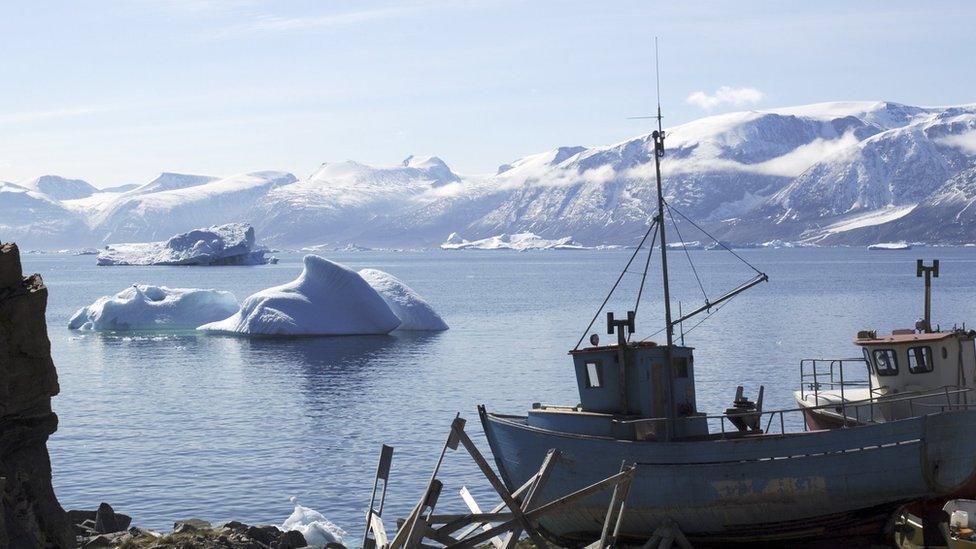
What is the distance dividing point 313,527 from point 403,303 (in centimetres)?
5360

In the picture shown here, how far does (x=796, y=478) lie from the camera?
22.9 m

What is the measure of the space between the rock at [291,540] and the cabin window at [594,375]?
23.1 feet

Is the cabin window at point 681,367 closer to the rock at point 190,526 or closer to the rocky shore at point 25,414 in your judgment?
the rock at point 190,526

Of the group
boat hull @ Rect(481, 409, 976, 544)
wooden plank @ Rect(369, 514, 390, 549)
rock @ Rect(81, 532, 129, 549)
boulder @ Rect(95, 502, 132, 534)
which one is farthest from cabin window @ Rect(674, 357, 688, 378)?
boulder @ Rect(95, 502, 132, 534)

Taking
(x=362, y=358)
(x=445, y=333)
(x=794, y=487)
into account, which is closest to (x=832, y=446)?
(x=794, y=487)

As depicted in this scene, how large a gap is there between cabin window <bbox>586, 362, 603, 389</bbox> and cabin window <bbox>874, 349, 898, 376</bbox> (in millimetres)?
7185

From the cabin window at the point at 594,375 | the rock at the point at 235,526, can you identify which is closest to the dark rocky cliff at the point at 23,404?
the rock at the point at 235,526

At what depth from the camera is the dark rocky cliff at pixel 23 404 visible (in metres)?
18.2

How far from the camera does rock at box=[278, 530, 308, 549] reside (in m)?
24.5

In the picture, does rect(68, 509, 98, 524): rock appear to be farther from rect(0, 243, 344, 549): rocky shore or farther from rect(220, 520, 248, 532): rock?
rect(0, 243, 344, 549): rocky shore

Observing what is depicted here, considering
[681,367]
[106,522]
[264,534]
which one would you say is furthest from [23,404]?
[681,367]

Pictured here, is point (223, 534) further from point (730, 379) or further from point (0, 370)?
point (730, 379)

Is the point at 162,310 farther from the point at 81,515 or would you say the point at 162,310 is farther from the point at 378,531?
the point at 378,531

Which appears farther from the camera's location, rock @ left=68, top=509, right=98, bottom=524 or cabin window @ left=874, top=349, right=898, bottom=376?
cabin window @ left=874, top=349, right=898, bottom=376
